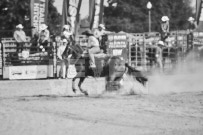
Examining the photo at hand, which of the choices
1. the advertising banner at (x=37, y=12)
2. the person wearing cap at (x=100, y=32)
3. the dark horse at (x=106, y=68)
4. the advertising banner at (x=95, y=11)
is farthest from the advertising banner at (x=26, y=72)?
the dark horse at (x=106, y=68)

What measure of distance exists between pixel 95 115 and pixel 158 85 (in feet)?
Answer: 18.0

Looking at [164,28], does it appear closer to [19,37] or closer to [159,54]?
[159,54]

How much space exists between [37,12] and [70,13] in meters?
1.34

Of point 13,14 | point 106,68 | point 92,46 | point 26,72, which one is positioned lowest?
point 26,72

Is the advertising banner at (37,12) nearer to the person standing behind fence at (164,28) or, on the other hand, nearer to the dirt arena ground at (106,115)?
the person standing behind fence at (164,28)

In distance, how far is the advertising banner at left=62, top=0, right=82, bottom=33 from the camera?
65.2ft

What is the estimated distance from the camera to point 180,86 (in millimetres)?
14133

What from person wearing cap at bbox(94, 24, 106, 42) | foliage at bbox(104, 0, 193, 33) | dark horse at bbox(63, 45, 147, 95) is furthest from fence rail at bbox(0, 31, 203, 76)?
foliage at bbox(104, 0, 193, 33)

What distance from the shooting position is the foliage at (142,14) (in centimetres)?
5378

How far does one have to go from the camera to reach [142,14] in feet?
184

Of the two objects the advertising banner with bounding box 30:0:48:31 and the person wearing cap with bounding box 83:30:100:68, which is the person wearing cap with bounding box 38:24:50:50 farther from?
the person wearing cap with bounding box 83:30:100:68

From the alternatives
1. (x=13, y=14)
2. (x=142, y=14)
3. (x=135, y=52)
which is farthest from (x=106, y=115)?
(x=142, y=14)

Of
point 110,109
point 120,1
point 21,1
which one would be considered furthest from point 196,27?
point 120,1

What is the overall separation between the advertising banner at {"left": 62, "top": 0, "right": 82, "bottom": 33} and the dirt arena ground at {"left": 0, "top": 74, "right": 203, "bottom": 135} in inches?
298
